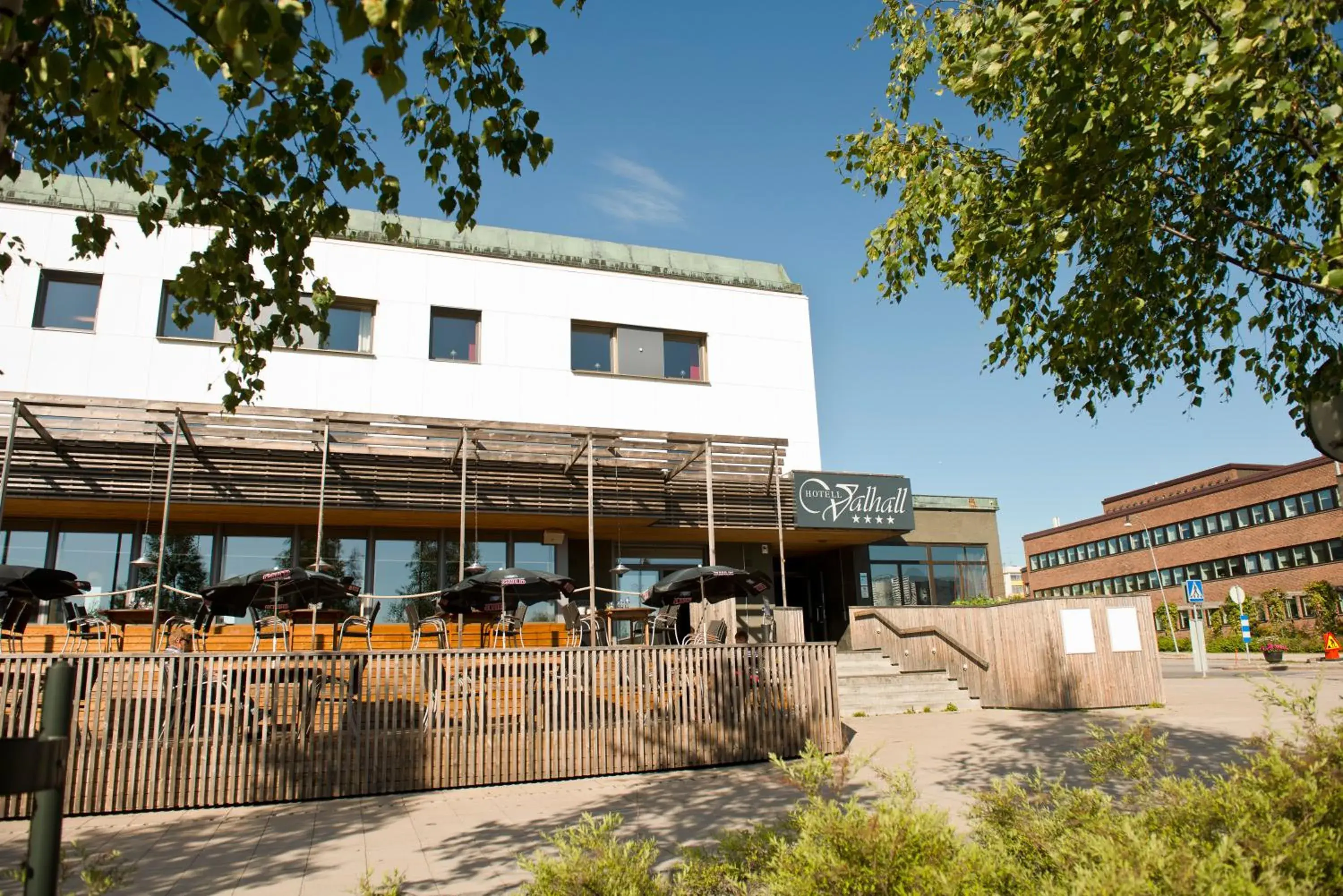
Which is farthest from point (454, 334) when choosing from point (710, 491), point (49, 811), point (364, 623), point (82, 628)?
point (49, 811)

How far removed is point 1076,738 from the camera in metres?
11.2

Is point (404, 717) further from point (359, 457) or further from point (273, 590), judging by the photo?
point (359, 457)

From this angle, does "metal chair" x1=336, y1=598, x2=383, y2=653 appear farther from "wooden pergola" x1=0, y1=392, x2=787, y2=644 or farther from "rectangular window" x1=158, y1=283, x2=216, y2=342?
"rectangular window" x1=158, y1=283, x2=216, y2=342

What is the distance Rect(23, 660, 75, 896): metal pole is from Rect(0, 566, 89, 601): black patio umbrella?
377 inches

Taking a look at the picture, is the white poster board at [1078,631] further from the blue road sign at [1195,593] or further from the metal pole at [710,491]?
the blue road sign at [1195,593]

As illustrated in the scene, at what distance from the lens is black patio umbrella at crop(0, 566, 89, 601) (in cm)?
986

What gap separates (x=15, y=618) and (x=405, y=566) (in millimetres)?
7211

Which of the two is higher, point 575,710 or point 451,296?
point 451,296

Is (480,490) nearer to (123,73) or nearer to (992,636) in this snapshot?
(992,636)

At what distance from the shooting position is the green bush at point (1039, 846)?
3.02 metres

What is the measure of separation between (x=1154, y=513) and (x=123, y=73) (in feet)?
213

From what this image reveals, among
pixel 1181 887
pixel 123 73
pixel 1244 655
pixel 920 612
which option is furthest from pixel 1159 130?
pixel 1244 655

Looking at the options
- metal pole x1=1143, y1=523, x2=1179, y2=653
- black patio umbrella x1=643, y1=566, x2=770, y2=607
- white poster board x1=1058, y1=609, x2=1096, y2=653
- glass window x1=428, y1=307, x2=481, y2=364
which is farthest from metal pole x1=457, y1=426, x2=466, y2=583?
metal pole x1=1143, y1=523, x2=1179, y2=653

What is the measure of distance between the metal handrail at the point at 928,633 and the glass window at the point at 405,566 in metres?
7.71
